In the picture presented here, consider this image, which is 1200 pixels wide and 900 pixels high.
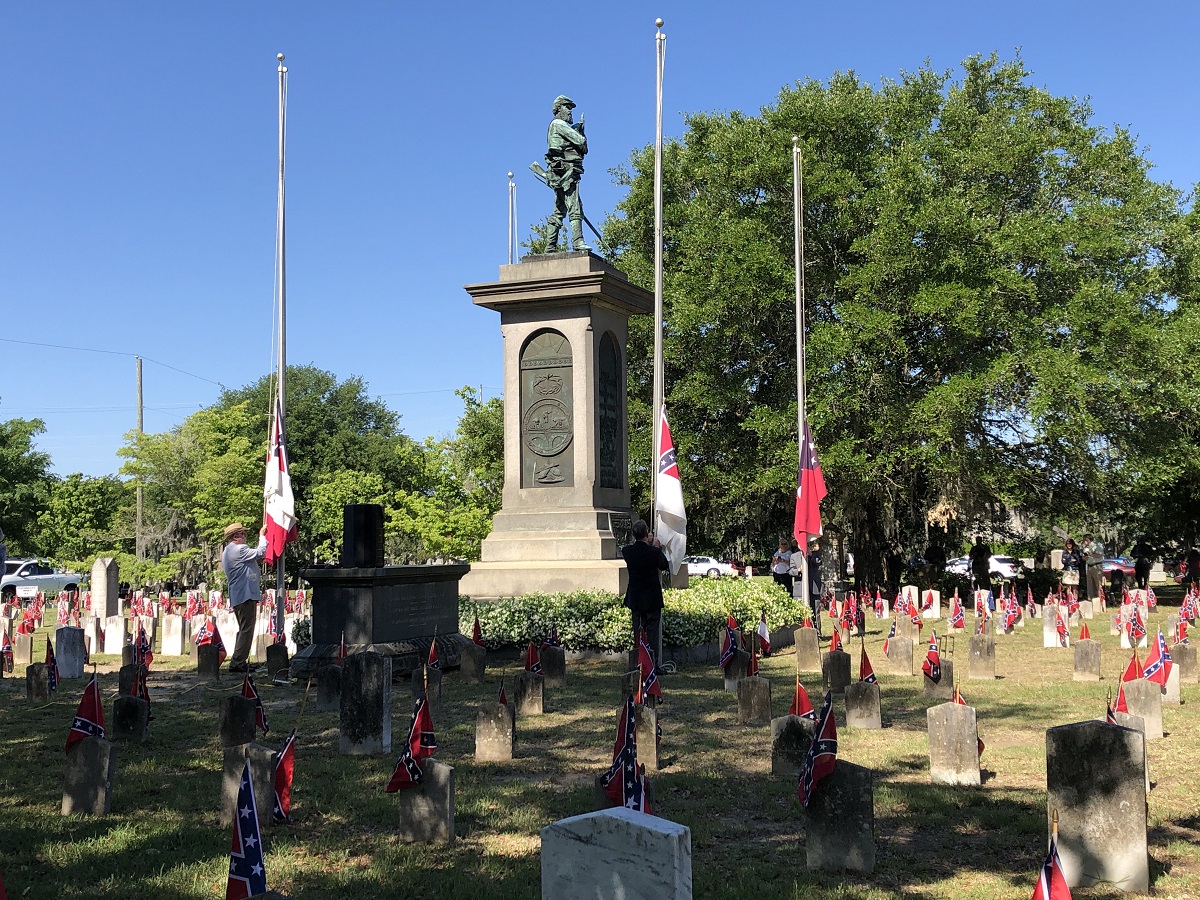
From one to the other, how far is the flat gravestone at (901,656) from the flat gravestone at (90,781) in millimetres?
9944

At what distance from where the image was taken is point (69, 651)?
14.9 metres

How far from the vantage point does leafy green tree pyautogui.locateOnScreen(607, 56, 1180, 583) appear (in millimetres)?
27062

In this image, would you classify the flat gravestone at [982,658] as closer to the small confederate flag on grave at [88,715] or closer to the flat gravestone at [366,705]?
the flat gravestone at [366,705]

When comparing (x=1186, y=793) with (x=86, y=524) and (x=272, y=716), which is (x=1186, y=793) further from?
(x=86, y=524)

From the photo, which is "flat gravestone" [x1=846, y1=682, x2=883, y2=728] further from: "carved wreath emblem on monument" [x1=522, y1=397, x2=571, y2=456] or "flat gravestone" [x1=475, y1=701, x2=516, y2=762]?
"carved wreath emblem on monument" [x1=522, y1=397, x2=571, y2=456]

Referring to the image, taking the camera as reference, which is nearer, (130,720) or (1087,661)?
(130,720)

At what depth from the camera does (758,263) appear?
91.5ft

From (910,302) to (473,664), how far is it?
58.5 feet

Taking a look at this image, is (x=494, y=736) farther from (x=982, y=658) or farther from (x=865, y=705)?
(x=982, y=658)

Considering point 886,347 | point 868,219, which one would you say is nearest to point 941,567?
point 886,347

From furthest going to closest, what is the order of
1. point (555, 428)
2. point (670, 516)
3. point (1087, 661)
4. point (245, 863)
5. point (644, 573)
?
point (555, 428), point (670, 516), point (1087, 661), point (644, 573), point (245, 863)

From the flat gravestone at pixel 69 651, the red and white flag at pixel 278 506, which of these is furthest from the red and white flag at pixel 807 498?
the flat gravestone at pixel 69 651

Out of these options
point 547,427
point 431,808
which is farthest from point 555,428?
point 431,808

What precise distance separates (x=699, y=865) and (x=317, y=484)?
2040 inches
